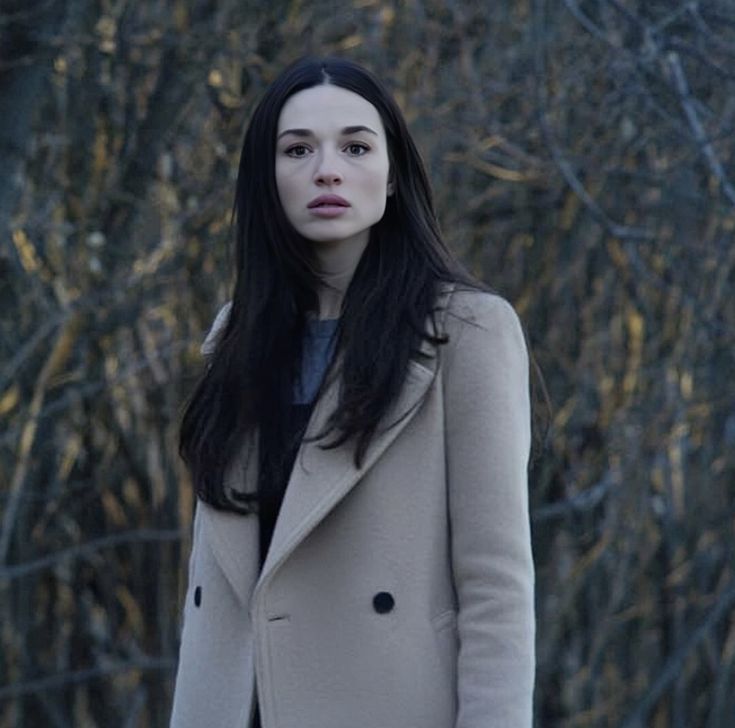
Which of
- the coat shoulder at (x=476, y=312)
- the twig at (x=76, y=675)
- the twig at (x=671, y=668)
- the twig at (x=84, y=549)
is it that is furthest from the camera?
the twig at (x=671, y=668)

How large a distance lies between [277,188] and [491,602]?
68cm

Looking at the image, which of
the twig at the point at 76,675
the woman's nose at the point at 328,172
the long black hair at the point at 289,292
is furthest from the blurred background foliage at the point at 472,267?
the woman's nose at the point at 328,172

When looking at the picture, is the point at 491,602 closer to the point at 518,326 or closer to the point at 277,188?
the point at 518,326

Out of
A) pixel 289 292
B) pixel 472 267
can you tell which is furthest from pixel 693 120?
pixel 289 292

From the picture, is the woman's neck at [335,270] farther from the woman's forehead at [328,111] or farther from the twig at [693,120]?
the twig at [693,120]

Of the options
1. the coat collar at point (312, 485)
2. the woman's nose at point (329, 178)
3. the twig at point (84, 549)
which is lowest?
the twig at point (84, 549)

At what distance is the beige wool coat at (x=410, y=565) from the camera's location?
2.36m

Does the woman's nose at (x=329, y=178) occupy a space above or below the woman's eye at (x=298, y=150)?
below

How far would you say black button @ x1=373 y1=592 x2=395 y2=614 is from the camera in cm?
237

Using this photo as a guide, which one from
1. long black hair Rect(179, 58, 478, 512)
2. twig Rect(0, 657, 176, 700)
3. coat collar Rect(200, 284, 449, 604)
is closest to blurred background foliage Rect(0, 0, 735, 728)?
twig Rect(0, 657, 176, 700)

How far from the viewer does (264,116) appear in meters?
2.60

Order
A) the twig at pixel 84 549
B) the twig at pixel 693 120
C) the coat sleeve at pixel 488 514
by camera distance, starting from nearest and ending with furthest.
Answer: the coat sleeve at pixel 488 514 → the twig at pixel 693 120 → the twig at pixel 84 549

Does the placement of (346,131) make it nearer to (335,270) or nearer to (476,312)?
(335,270)

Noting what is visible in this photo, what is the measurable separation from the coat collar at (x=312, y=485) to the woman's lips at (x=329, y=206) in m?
0.22
